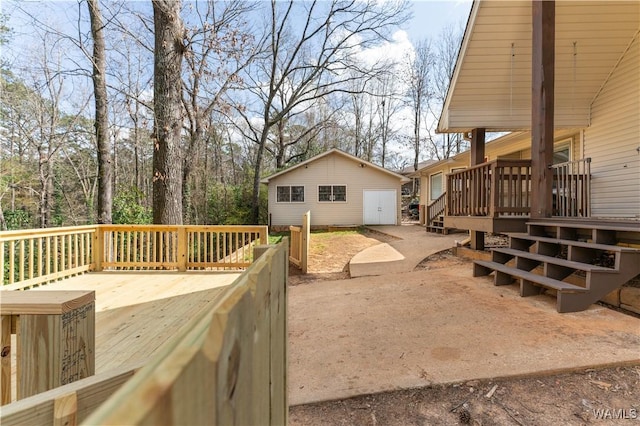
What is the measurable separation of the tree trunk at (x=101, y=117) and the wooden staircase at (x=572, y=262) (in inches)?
335

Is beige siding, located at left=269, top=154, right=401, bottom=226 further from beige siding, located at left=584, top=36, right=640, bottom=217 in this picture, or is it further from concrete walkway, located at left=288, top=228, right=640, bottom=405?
concrete walkway, located at left=288, top=228, right=640, bottom=405

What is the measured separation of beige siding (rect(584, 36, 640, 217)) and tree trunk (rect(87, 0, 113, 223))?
10951mm

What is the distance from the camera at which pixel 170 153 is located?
655 cm

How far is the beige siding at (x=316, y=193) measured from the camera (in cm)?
1608

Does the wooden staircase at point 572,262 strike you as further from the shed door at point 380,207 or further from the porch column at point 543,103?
the shed door at point 380,207

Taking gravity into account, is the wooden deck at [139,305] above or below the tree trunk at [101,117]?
below

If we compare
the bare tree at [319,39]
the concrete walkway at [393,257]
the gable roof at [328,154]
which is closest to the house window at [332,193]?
the gable roof at [328,154]

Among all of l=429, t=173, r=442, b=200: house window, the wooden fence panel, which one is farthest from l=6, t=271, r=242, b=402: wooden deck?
l=429, t=173, r=442, b=200: house window

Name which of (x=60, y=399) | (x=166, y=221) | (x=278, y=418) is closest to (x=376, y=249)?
(x=166, y=221)

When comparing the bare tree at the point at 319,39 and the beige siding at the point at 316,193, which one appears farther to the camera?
the beige siding at the point at 316,193

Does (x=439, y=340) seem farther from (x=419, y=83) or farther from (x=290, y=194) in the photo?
(x=419, y=83)

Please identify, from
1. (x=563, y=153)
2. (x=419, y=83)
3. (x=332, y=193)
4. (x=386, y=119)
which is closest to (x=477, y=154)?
(x=563, y=153)

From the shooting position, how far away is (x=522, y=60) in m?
5.93

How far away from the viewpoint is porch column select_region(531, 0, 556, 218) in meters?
4.67
